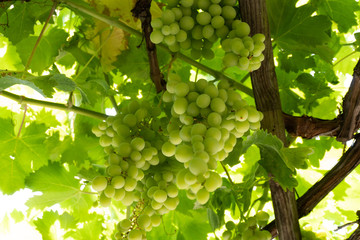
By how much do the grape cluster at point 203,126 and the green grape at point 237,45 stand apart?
70mm

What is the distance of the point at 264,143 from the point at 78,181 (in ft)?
2.60

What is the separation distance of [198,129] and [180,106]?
0.08m

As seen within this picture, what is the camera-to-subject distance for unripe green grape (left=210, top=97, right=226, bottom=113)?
2.29ft

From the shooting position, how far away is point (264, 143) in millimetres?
798

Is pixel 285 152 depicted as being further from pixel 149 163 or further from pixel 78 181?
pixel 78 181

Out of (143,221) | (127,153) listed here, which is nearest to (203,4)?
(127,153)

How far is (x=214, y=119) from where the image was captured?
68 cm

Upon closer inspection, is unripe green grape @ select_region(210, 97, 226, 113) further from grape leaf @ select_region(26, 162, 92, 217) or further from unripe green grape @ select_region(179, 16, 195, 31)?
grape leaf @ select_region(26, 162, 92, 217)

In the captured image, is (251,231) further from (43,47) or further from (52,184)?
(43,47)

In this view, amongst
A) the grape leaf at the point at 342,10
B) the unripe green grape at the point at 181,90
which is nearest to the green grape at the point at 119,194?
the unripe green grape at the point at 181,90

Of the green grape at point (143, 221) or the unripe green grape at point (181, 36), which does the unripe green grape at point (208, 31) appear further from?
the green grape at point (143, 221)

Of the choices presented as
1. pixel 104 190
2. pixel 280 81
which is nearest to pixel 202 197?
pixel 104 190

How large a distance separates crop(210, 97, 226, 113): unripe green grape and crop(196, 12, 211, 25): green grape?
0.19m

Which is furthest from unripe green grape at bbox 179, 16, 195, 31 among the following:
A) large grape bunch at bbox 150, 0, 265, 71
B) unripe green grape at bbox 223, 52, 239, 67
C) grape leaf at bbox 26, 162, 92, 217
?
grape leaf at bbox 26, 162, 92, 217
